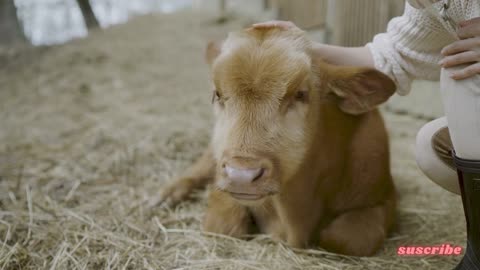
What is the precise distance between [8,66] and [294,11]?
15.5ft

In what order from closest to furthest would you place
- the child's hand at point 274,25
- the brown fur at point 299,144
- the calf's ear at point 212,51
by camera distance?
the brown fur at point 299,144, the child's hand at point 274,25, the calf's ear at point 212,51

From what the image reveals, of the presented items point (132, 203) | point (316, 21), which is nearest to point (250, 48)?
point (132, 203)

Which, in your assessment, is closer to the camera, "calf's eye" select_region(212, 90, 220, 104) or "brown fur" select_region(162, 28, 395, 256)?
"brown fur" select_region(162, 28, 395, 256)

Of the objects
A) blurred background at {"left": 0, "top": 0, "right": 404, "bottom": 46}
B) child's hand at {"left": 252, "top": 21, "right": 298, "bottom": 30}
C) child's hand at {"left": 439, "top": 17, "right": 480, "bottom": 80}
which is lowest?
blurred background at {"left": 0, "top": 0, "right": 404, "bottom": 46}

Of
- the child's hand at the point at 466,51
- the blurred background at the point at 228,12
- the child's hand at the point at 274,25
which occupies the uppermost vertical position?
the child's hand at the point at 466,51

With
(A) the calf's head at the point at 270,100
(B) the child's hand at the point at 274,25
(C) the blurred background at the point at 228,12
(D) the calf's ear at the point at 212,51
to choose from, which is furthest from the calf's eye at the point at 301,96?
(C) the blurred background at the point at 228,12

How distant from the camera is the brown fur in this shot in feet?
8.46

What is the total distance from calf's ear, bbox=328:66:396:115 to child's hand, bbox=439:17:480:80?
2.15 ft

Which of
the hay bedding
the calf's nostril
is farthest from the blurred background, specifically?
the calf's nostril

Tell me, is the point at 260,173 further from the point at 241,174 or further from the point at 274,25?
the point at 274,25

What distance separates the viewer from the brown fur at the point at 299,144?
2.58 m

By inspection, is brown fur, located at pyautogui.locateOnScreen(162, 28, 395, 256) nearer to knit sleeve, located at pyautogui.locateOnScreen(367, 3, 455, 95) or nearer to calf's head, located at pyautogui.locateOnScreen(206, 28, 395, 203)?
calf's head, located at pyautogui.locateOnScreen(206, 28, 395, 203)

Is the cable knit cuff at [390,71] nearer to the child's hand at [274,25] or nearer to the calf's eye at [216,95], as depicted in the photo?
the child's hand at [274,25]

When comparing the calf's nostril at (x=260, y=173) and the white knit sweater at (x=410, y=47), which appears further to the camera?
the white knit sweater at (x=410, y=47)
